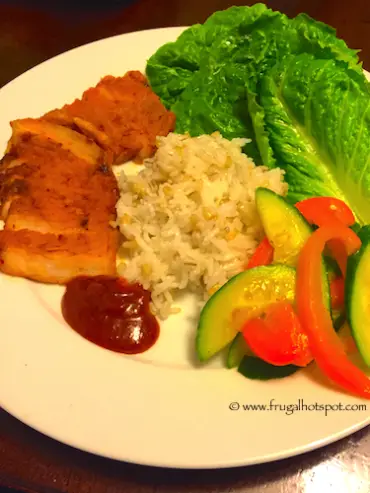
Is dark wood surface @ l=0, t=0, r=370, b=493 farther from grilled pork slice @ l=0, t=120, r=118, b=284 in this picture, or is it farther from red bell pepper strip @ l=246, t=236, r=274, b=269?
red bell pepper strip @ l=246, t=236, r=274, b=269

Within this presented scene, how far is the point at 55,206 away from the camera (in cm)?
328

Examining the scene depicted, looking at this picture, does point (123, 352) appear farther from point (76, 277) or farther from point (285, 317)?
point (285, 317)

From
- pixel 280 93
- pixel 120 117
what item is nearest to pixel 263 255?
pixel 280 93

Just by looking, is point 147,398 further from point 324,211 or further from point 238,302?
point 324,211

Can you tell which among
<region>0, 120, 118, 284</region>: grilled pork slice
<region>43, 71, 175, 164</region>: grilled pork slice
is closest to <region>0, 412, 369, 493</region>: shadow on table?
<region>0, 120, 118, 284</region>: grilled pork slice

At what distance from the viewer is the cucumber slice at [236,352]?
108 inches

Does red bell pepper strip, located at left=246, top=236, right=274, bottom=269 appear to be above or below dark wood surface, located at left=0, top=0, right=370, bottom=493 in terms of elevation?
above

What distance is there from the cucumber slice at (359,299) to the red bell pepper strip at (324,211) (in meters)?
0.36

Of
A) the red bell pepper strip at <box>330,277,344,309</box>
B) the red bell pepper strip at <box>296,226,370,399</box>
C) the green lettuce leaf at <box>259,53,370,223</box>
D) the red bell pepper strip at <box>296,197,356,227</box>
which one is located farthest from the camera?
the green lettuce leaf at <box>259,53,370,223</box>

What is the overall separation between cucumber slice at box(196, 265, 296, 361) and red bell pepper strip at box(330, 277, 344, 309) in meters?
0.24

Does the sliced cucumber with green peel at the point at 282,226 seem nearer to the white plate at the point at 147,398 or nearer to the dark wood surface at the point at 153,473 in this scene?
the white plate at the point at 147,398

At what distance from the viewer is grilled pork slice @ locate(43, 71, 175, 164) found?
3828mm

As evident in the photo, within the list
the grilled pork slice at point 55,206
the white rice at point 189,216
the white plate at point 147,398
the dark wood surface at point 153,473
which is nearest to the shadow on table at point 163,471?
the dark wood surface at point 153,473

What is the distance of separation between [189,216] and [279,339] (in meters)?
1.07
